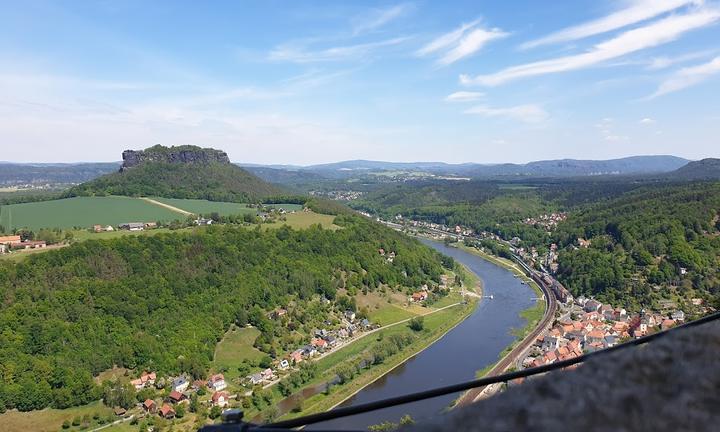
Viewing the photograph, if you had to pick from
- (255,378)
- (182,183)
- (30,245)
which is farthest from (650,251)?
(182,183)

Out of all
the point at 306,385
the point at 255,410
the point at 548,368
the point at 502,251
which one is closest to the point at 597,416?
the point at 548,368

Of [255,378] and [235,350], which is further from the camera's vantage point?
[235,350]

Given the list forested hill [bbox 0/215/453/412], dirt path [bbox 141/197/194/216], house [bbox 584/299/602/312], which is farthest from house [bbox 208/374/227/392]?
dirt path [bbox 141/197/194/216]

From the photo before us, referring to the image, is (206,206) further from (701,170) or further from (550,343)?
(701,170)

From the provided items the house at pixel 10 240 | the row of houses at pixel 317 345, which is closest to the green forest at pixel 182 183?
the house at pixel 10 240

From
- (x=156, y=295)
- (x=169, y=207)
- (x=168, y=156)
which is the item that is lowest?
(x=156, y=295)

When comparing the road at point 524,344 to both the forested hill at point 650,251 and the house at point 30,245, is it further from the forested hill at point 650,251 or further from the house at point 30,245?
the house at point 30,245
